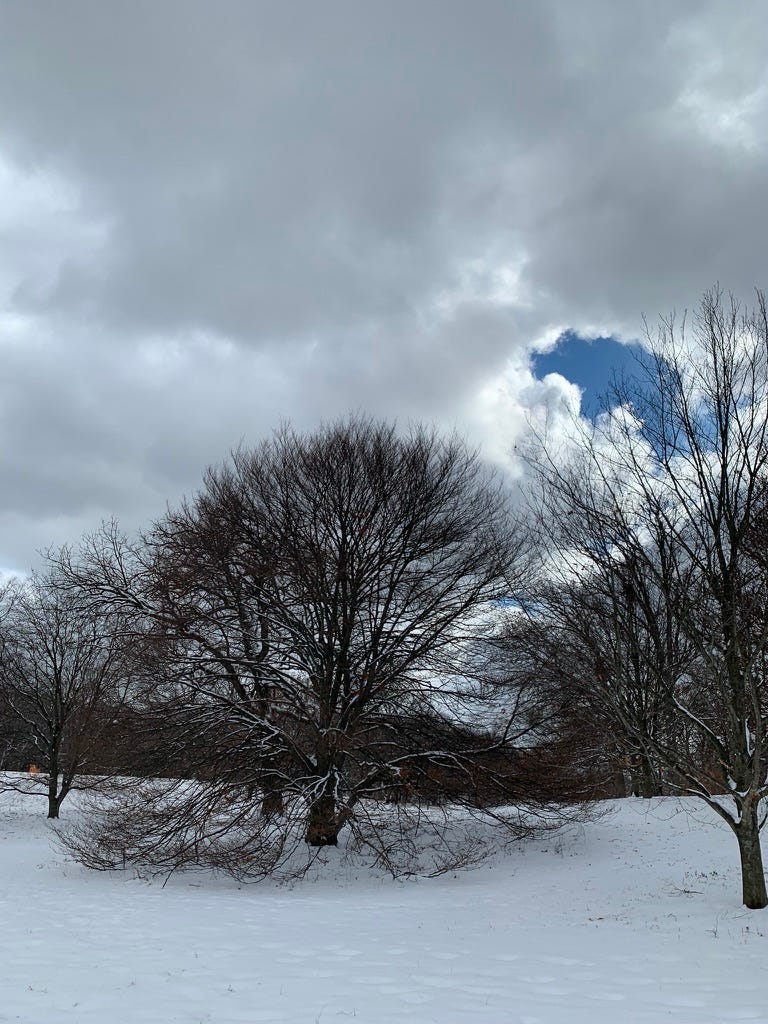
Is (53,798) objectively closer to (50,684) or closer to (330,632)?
(50,684)

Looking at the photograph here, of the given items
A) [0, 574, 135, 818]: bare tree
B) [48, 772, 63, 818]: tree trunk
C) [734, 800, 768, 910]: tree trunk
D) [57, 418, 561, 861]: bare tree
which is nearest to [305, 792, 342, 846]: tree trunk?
[57, 418, 561, 861]: bare tree

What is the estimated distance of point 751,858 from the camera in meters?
8.59

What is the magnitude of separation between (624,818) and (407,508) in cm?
939

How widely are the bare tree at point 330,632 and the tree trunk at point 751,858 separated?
19.2ft

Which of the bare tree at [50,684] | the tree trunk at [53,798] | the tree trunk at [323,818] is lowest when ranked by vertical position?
the tree trunk at [53,798]

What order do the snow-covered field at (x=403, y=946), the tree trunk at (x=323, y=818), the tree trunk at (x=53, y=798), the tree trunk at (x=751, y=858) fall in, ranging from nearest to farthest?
the snow-covered field at (x=403, y=946) → the tree trunk at (x=751, y=858) → the tree trunk at (x=323, y=818) → the tree trunk at (x=53, y=798)

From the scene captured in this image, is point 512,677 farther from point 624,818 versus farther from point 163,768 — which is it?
point 163,768

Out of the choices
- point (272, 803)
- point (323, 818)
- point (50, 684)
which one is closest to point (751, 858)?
point (323, 818)

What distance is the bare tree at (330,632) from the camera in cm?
1371

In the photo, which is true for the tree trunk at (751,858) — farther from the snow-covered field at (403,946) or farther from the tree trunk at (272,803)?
the tree trunk at (272,803)

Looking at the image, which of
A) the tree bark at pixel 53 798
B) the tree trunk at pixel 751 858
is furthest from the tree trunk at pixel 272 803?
the tree bark at pixel 53 798

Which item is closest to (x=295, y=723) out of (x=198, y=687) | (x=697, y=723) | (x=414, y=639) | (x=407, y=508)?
(x=198, y=687)

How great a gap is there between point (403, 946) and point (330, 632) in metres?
7.11

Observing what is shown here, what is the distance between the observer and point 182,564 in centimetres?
1388
